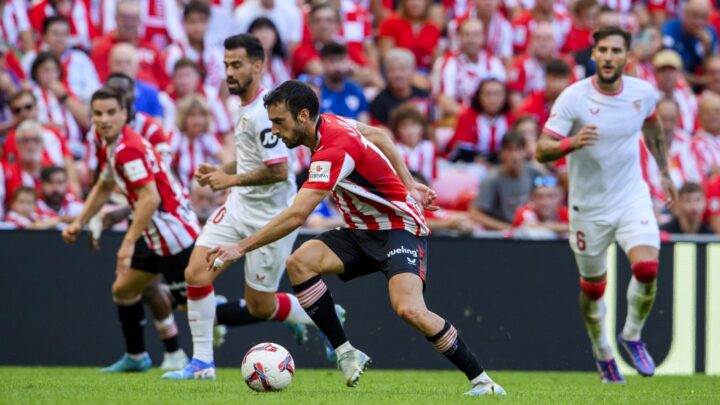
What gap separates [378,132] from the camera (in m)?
8.73

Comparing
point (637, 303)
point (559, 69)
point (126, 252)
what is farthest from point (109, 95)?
point (559, 69)

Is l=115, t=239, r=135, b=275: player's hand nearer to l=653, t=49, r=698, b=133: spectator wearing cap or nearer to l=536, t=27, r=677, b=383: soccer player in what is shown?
l=536, t=27, r=677, b=383: soccer player

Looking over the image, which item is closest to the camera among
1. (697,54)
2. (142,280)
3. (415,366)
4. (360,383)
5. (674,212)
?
(360,383)

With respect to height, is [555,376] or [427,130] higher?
[427,130]

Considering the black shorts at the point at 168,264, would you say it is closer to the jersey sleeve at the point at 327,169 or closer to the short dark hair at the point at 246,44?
the short dark hair at the point at 246,44

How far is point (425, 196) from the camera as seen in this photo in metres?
8.36

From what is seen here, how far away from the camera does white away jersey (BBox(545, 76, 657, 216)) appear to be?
981 cm

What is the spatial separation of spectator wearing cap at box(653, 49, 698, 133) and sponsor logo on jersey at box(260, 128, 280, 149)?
7862mm

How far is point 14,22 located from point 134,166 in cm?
612

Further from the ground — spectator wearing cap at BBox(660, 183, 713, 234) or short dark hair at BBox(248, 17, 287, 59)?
short dark hair at BBox(248, 17, 287, 59)

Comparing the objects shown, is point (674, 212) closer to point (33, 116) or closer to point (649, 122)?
point (649, 122)

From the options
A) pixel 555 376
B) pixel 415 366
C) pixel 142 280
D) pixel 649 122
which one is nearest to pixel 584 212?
pixel 649 122

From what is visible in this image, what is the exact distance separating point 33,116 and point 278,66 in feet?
10.6

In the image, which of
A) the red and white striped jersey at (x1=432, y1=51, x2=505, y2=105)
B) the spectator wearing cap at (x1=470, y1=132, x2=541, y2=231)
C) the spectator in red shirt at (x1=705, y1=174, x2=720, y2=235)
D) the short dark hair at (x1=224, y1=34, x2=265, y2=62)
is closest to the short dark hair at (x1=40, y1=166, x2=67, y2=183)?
the short dark hair at (x1=224, y1=34, x2=265, y2=62)
